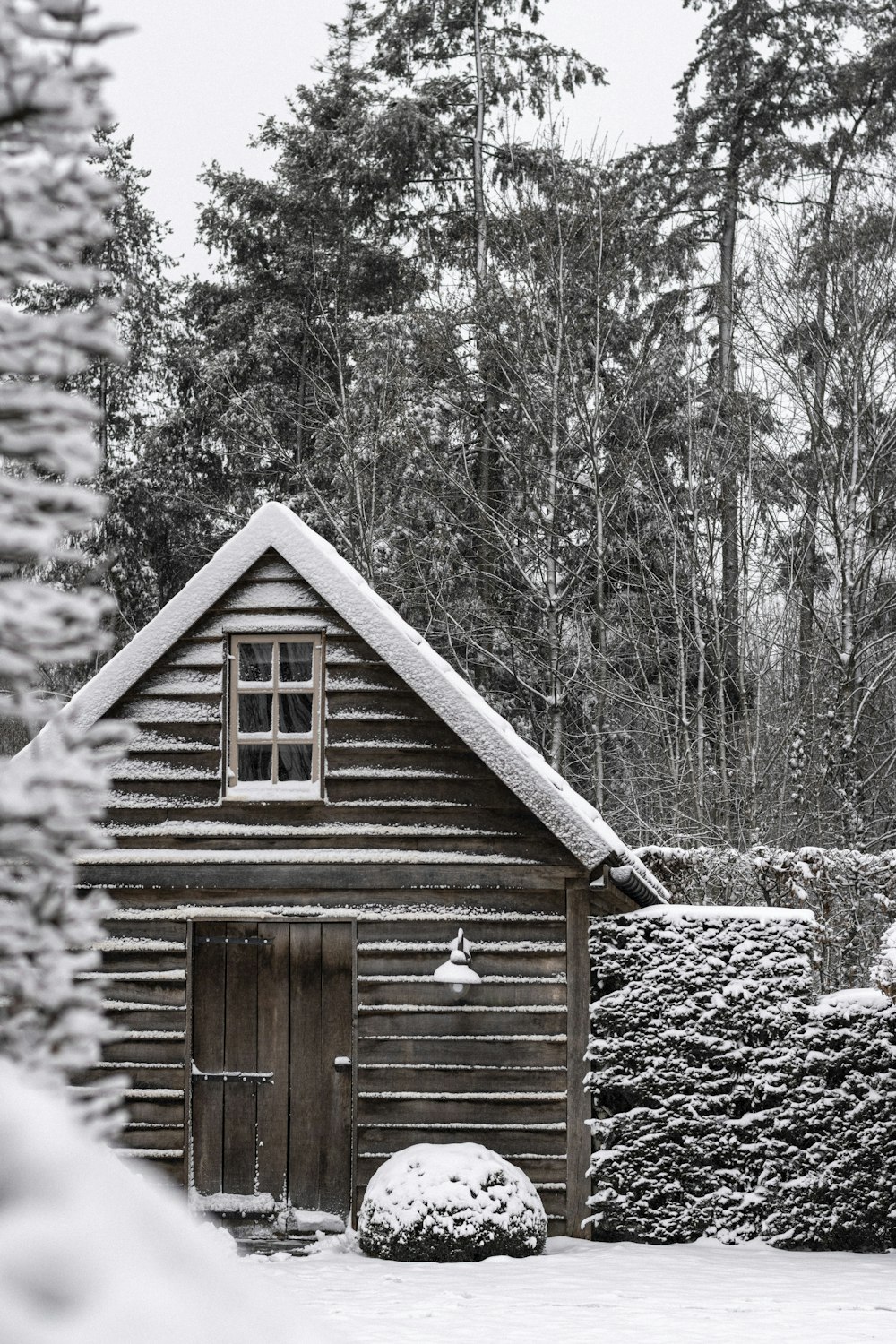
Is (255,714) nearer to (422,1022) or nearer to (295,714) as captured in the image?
(295,714)

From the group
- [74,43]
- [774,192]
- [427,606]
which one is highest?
[774,192]

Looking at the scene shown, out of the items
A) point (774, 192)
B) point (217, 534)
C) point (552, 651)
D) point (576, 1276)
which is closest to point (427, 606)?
point (552, 651)

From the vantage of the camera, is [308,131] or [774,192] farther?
[308,131]

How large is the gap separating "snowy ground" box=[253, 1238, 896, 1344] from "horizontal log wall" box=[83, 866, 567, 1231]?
97 centimetres

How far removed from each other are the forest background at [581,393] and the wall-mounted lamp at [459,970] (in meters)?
4.91

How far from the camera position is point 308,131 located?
2766cm

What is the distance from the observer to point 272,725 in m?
11.8

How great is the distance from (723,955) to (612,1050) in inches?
44.6

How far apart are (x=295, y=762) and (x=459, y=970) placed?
410 cm

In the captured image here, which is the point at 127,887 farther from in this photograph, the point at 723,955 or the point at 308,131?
the point at 308,131

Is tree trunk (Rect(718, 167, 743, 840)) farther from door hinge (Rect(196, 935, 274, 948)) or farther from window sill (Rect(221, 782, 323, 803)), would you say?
door hinge (Rect(196, 935, 274, 948))

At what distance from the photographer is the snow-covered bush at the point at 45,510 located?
2.62 meters

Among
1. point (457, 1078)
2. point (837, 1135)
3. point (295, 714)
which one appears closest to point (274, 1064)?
point (457, 1078)

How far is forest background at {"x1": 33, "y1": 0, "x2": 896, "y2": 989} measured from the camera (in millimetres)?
19750
